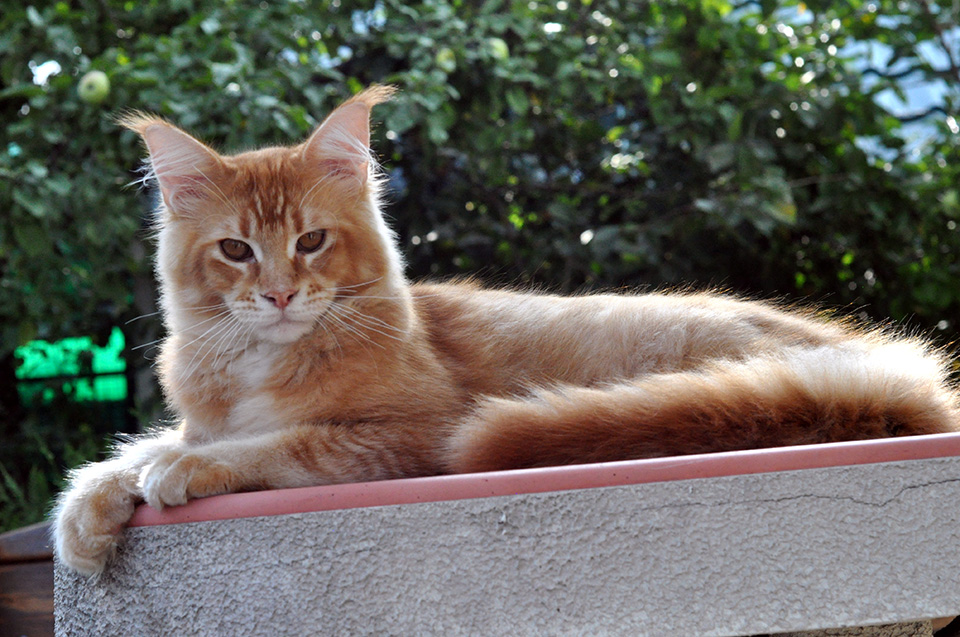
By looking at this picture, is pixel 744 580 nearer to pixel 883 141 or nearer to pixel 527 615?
pixel 527 615

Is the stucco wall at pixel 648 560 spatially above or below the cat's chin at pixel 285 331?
below

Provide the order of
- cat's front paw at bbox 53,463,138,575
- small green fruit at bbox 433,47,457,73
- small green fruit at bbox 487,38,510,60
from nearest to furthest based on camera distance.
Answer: cat's front paw at bbox 53,463,138,575
small green fruit at bbox 433,47,457,73
small green fruit at bbox 487,38,510,60

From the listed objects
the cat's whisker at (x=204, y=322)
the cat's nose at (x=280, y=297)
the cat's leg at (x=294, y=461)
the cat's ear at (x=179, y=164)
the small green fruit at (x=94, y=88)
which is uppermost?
the small green fruit at (x=94, y=88)

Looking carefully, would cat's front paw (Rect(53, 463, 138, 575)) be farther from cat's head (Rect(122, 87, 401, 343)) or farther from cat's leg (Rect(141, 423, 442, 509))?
cat's head (Rect(122, 87, 401, 343))

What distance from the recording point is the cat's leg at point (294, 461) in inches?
56.4

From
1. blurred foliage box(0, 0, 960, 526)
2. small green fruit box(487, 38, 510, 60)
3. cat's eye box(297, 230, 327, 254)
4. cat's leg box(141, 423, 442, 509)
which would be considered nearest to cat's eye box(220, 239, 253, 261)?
cat's eye box(297, 230, 327, 254)

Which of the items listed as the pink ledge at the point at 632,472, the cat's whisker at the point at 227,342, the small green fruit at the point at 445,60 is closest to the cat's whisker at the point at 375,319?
the cat's whisker at the point at 227,342

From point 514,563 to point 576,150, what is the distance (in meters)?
3.00

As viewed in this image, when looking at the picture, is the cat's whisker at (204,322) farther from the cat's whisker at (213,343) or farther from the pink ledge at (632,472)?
the pink ledge at (632,472)

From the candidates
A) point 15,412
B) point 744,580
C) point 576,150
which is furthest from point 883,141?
point 15,412

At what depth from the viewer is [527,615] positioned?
1.27 m

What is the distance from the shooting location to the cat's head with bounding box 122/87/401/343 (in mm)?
1766

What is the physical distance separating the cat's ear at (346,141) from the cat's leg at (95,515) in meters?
0.79

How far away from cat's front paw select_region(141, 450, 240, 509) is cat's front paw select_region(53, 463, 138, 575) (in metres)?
0.05
